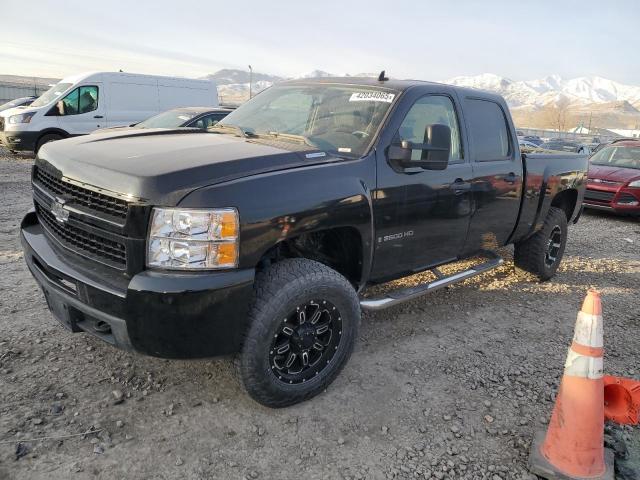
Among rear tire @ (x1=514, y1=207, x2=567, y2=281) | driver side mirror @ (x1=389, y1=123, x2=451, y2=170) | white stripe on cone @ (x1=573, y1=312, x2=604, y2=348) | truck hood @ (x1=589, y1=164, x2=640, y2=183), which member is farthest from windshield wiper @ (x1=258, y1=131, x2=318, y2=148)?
truck hood @ (x1=589, y1=164, x2=640, y2=183)

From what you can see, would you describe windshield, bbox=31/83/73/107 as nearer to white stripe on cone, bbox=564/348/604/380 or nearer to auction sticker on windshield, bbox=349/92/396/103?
auction sticker on windshield, bbox=349/92/396/103

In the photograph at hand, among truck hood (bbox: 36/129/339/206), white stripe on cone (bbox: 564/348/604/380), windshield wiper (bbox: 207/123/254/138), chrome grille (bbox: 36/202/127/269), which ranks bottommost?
white stripe on cone (bbox: 564/348/604/380)

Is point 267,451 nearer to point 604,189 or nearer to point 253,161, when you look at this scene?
point 253,161

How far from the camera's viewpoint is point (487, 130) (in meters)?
4.27

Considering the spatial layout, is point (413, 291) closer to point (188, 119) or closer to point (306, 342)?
point (306, 342)

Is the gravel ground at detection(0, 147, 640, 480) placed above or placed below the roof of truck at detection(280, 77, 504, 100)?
below

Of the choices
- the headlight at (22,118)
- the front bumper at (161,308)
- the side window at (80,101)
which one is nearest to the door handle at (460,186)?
the front bumper at (161,308)

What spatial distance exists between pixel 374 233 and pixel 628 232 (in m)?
7.41

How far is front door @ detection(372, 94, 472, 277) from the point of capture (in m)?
3.27

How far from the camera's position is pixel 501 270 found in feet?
19.2

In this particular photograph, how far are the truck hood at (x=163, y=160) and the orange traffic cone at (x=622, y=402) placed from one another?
6.59 ft

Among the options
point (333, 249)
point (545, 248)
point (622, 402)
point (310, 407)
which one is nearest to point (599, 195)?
point (545, 248)

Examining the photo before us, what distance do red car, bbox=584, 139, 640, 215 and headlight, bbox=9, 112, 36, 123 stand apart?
12301 millimetres

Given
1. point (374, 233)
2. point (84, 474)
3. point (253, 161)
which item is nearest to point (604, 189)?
point (374, 233)
